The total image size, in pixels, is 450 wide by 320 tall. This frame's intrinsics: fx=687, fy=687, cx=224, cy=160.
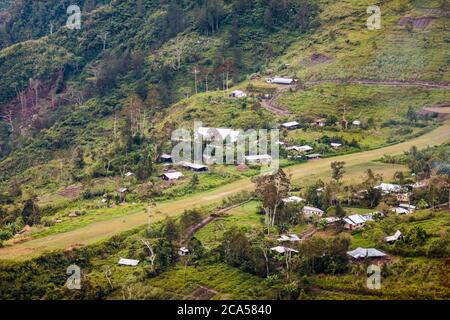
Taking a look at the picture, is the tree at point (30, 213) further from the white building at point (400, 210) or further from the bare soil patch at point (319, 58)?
the bare soil patch at point (319, 58)

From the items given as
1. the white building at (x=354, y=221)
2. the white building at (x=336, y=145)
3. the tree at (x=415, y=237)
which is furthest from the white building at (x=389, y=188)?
the white building at (x=336, y=145)

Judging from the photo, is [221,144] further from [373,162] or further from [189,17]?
[189,17]

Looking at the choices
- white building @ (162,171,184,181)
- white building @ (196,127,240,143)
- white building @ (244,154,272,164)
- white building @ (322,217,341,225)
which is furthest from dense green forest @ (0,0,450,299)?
white building @ (196,127,240,143)

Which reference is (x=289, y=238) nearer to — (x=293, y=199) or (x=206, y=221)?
Answer: (x=293, y=199)

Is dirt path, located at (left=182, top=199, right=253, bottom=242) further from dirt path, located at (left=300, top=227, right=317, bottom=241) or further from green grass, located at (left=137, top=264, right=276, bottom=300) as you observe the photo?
dirt path, located at (left=300, top=227, right=317, bottom=241)

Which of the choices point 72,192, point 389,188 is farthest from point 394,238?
point 72,192

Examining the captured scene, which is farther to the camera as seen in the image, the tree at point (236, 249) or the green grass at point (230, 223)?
the green grass at point (230, 223)
